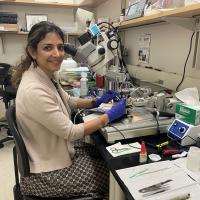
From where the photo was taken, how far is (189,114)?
111 cm

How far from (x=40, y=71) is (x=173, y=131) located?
2.54 feet

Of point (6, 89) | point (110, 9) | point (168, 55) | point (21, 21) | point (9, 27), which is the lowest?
point (6, 89)

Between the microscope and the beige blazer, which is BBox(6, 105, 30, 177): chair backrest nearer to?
the beige blazer

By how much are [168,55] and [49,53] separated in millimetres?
1072

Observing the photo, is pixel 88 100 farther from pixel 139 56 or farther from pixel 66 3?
pixel 66 3

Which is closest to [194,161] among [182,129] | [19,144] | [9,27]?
[182,129]

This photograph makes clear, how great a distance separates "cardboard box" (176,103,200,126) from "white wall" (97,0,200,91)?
413 millimetres

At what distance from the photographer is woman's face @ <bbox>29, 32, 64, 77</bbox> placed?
1219mm

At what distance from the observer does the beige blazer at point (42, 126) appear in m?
1.08

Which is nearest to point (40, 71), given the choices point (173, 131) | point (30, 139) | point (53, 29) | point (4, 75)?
point (53, 29)

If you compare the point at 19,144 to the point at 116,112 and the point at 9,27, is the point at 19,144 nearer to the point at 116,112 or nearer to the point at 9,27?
the point at 116,112

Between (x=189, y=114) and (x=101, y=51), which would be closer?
(x=189, y=114)

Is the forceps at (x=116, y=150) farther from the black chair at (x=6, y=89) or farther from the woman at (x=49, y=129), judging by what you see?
the black chair at (x=6, y=89)

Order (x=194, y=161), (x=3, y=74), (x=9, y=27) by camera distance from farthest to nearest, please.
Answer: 1. (x=9, y=27)
2. (x=3, y=74)
3. (x=194, y=161)
